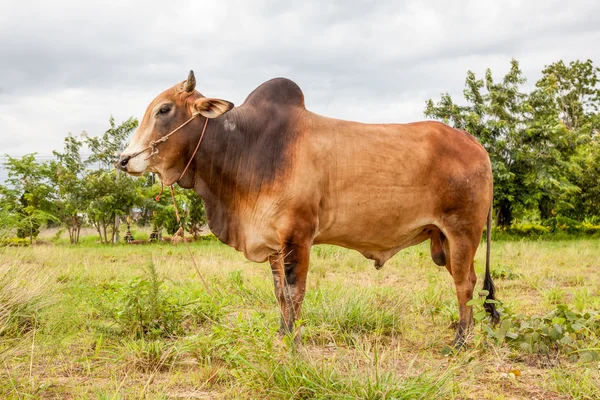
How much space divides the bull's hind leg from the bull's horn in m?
2.45

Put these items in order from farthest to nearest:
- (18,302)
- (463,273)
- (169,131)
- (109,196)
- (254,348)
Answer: (109,196) < (18,302) < (463,273) < (169,131) < (254,348)

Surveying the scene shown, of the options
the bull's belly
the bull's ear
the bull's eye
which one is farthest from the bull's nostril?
the bull's belly

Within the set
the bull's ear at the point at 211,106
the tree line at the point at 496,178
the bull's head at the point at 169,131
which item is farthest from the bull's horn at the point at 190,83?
the tree line at the point at 496,178

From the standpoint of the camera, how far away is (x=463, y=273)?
4715mm

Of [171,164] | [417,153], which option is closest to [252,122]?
[171,164]

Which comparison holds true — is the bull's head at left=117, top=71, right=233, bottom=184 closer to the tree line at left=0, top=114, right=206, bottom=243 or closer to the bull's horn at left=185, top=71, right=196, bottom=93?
the bull's horn at left=185, top=71, right=196, bottom=93

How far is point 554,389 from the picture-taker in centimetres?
354

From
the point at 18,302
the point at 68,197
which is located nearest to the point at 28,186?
the point at 68,197

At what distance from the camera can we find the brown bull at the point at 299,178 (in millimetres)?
4172

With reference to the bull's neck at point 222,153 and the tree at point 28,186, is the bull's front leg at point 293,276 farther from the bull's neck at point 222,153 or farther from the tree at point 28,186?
the tree at point 28,186

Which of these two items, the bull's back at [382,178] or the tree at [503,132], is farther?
→ the tree at [503,132]

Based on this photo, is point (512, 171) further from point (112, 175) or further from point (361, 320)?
point (361, 320)

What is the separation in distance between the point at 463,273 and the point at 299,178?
1.69m

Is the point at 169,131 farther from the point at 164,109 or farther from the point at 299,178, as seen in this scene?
the point at 299,178
